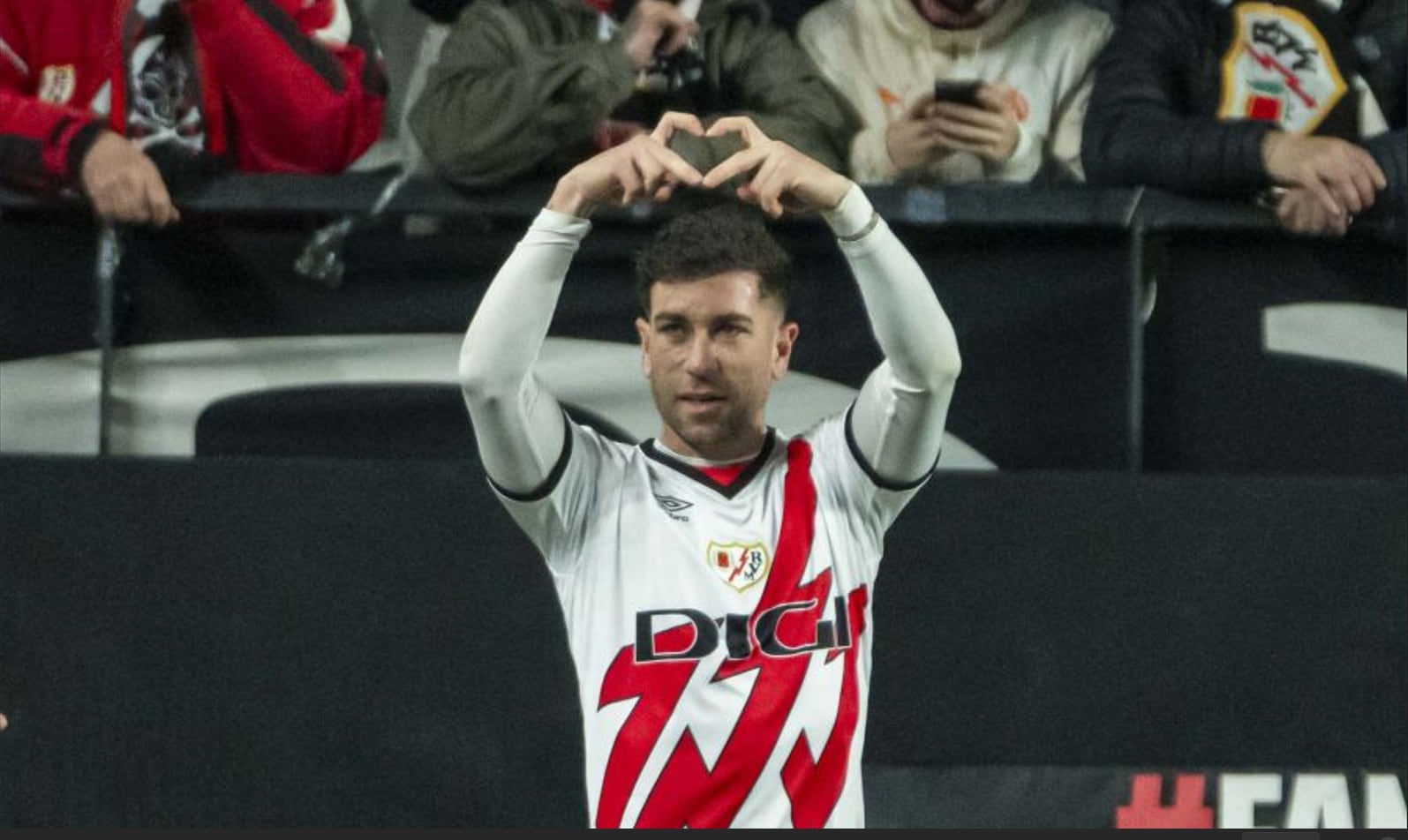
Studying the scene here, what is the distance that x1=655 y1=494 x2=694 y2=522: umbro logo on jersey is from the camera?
3.12 metres

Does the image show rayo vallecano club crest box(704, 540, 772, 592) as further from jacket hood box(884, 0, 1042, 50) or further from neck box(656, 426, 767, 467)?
jacket hood box(884, 0, 1042, 50)

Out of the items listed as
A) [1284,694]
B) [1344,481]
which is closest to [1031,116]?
[1344,481]

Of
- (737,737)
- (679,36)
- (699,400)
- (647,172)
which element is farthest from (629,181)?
(679,36)

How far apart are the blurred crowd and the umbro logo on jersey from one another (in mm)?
1171

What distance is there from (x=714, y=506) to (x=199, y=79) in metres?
1.70

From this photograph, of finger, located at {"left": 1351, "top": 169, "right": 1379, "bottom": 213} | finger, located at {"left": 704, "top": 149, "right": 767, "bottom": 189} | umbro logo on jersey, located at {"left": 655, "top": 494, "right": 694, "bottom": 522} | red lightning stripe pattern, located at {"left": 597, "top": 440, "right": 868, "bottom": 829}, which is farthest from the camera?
finger, located at {"left": 1351, "top": 169, "right": 1379, "bottom": 213}

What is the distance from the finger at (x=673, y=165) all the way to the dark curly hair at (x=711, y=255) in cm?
28

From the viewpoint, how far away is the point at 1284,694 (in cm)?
423

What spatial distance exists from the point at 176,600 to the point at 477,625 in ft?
1.87

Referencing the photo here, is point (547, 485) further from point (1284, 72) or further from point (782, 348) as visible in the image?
point (1284, 72)

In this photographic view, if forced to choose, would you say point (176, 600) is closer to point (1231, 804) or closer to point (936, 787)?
point (936, 787)

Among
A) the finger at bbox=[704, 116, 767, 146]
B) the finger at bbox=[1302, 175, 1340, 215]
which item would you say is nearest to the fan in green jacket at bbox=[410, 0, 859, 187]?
the finger at bbox=[1302, 175, 1340, 215]

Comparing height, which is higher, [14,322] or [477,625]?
[14,322]

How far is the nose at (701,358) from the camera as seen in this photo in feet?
9.91
